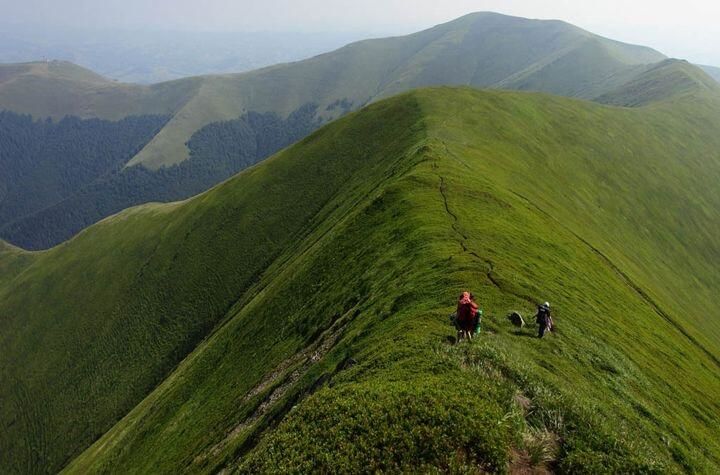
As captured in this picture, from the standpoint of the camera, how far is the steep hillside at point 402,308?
2028cm

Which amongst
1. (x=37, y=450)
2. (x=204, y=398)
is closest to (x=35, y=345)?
(x=37, y=450)

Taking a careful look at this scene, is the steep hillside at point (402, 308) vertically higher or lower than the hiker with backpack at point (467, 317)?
lower

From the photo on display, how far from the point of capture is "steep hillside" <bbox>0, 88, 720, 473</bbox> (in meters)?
20.3

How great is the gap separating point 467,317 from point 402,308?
9461 millimetres

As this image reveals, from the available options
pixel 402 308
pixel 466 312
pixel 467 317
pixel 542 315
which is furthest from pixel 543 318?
pixel 402 308

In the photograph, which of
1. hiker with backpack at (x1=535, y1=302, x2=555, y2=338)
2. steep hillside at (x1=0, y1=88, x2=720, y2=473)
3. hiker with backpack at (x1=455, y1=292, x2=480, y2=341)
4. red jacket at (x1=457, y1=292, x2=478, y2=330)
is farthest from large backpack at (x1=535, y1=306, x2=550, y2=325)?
red jacket at (x1=457, y1=292, x2=478, y2=330)

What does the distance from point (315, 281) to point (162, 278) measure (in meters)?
87.9

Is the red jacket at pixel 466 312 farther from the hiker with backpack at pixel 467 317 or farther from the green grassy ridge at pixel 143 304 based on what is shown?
the green grassy ridge at pixel 143 304

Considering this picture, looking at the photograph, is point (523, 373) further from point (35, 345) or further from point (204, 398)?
point (35, 345)

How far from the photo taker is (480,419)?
18.5 metres

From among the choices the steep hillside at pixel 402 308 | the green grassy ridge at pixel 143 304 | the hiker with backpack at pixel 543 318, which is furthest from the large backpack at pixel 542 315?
the green grassy ridge at pixel 143 304

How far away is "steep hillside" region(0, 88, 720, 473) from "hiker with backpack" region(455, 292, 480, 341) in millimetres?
1428

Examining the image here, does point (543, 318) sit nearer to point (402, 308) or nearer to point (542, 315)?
point (542, 315)

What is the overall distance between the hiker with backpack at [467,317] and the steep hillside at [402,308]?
1.43m
